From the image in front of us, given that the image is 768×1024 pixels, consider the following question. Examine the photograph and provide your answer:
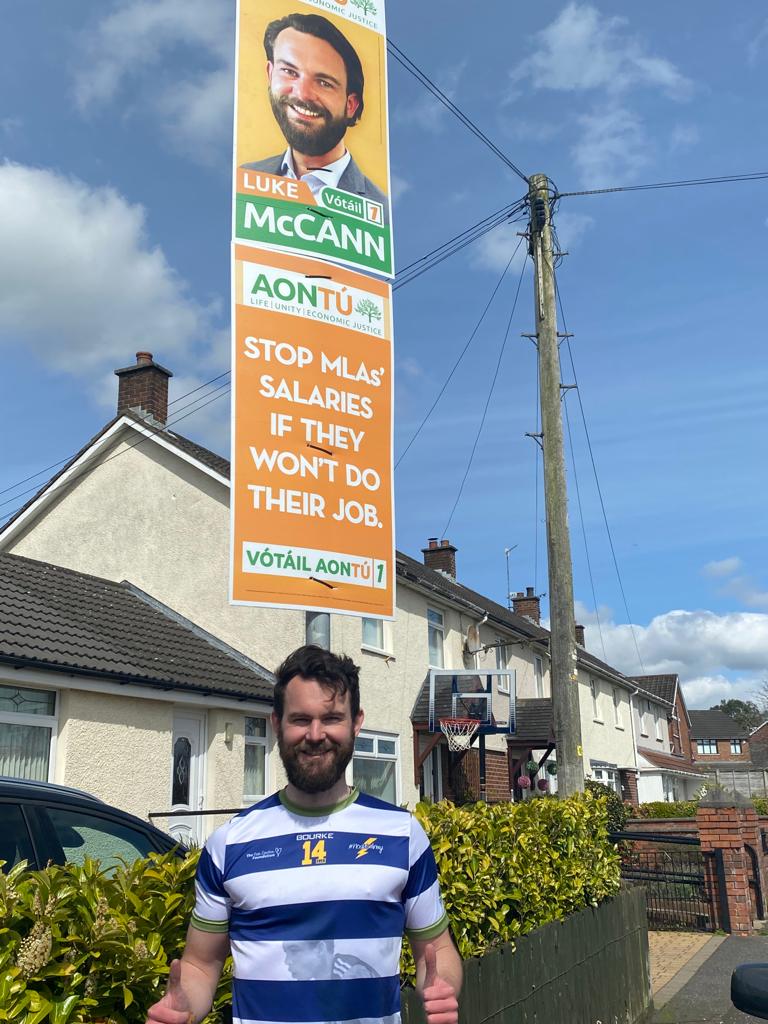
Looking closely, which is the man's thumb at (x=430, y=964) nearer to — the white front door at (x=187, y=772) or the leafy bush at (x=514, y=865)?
the leafy bush at (x=514, y=865)

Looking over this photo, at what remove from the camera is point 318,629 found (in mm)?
5422

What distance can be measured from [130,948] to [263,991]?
430 mm

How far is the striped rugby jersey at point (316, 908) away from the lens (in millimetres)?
2533

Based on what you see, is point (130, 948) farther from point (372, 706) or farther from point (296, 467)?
point (372, 706)

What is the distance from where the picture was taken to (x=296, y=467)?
547 cm

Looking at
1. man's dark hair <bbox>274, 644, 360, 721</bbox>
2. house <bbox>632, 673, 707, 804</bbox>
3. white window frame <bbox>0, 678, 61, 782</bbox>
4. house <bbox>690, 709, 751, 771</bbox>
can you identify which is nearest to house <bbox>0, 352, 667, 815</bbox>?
white window frame <bbox>0, 678, 61, 782</bbox>

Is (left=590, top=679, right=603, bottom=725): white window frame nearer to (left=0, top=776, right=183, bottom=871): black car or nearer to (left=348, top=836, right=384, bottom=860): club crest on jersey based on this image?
(left=0, top=776, right=183, bottom=871): black car

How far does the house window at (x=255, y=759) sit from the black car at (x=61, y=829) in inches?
413

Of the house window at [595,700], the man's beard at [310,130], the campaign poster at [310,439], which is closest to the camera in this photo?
the campaign poster at [310,439]

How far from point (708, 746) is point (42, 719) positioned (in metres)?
81.1

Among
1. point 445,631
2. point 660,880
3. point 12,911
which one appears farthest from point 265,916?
point 445,631

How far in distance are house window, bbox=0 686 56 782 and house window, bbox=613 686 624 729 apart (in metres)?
28.1

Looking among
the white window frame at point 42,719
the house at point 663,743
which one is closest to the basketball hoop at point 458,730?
the white window frame at point 42,719

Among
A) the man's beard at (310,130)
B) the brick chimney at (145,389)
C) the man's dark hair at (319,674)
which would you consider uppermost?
the brick chimney at (145,389)
